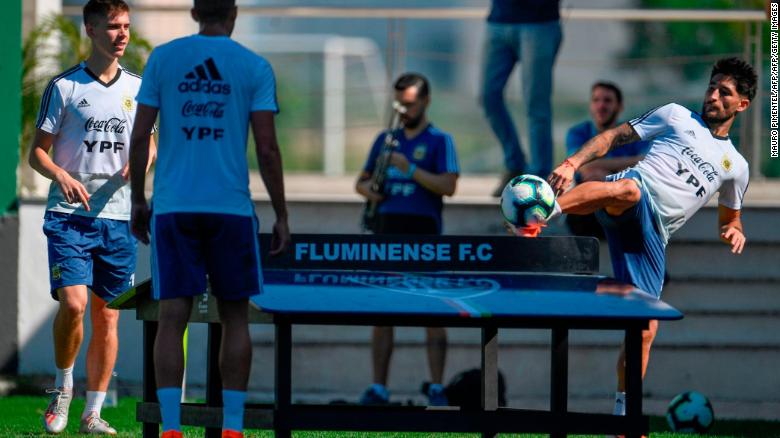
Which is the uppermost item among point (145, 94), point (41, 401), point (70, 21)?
point (70, 21)

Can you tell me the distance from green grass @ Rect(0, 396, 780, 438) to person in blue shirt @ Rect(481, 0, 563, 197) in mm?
2395

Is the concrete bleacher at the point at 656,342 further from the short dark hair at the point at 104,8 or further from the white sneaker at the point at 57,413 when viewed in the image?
the short dark hair at the point at 104,8

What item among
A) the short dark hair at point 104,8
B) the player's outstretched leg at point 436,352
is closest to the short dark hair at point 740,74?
the player's outstretched leg at point 436,352

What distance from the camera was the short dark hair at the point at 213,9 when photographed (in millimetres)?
5969

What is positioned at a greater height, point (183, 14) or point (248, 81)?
point (183, 14)

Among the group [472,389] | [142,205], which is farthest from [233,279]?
[472,389]

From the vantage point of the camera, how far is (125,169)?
802 cm

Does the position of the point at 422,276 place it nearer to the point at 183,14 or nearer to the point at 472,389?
the point at 472,389

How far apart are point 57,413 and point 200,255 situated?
98.5 inches

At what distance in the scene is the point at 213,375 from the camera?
22.1ft

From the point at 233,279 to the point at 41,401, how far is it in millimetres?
4493

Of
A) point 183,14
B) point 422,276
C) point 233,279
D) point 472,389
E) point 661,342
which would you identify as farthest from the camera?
point 183,14

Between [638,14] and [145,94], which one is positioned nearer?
[145,94]

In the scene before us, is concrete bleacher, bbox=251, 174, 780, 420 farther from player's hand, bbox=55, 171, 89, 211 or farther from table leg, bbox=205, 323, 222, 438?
table leg, bbox=205, 323, 222, 438
